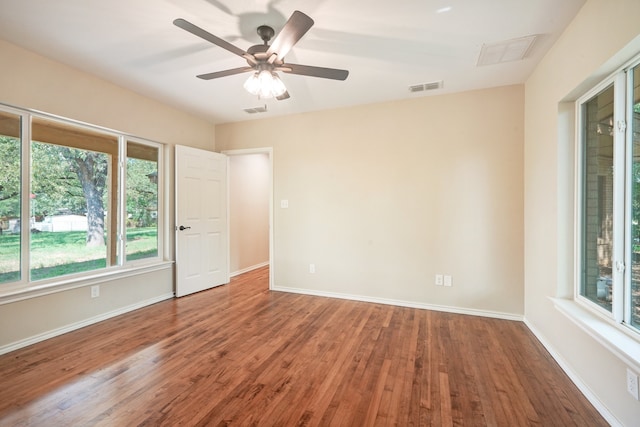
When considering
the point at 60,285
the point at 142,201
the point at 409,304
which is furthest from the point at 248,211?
the point at 409,304

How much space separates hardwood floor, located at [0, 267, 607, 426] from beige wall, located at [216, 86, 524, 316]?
573 mm

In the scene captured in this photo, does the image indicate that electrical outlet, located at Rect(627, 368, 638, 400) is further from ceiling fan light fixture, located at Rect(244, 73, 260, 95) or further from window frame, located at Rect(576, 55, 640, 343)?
ceiling fan light fixture, located at Rect(244, 73, 260, 95)

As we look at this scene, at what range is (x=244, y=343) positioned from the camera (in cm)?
254

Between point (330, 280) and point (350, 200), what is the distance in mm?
1162

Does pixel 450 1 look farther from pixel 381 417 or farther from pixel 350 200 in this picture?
pixel 381 417

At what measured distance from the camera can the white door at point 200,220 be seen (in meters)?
3.88

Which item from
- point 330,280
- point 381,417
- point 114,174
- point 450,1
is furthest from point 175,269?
point 450,1

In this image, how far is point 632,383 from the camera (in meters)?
1.44

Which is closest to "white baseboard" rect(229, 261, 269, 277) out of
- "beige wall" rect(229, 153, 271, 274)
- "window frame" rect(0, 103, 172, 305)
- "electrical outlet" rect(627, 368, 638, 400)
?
"beige wall" rect(229, 153, 271, 274)

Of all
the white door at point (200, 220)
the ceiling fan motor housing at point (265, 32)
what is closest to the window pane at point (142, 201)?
the white door at point (200, 220)

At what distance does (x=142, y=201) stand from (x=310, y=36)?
9.59 feet

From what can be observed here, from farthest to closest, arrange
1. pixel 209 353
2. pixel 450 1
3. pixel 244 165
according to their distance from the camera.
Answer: pixel 244 165 → pixel 209 353 → pixel 450 1

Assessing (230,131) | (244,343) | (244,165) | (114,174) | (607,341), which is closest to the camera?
(607,341)

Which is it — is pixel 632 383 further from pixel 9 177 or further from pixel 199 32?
pixel 9 177
